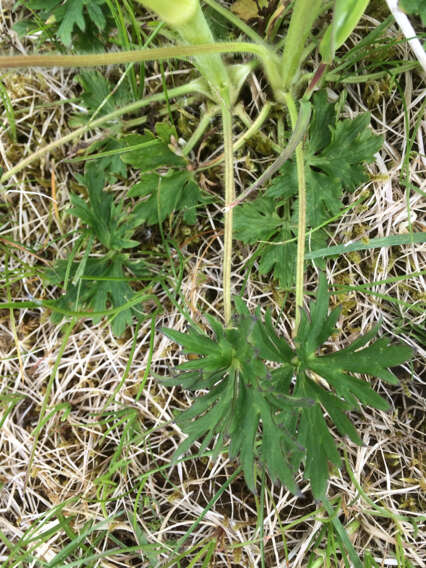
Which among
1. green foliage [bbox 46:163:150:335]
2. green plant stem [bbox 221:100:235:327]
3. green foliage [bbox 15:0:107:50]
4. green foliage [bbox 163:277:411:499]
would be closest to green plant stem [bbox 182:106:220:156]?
green plant stem [bbox 221:100:235:327]

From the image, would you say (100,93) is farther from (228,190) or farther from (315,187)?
(315,187)

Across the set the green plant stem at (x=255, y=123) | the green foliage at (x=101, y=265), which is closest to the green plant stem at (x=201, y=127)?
the green plant stem at (x=255, y=123)

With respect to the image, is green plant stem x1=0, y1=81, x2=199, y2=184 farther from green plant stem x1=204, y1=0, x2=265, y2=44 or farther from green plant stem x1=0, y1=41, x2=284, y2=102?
green plant stem x1=0, y1=41, x2=284, y2=102

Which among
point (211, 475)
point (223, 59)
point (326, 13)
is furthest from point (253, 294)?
point (326, 13)

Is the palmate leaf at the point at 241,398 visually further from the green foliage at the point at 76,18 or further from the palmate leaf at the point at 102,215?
the green foliage at the point at 76,18

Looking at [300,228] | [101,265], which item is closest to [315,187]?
[300,228]

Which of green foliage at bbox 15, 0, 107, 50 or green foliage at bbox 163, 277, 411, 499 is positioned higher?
green foliage at bbox 15, 0, 107, 50
